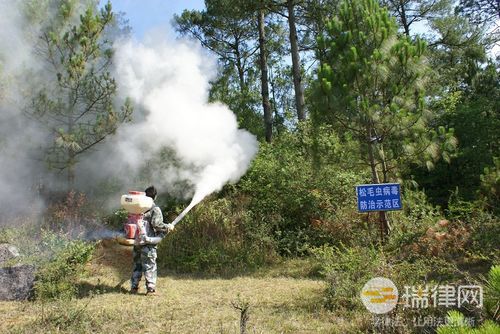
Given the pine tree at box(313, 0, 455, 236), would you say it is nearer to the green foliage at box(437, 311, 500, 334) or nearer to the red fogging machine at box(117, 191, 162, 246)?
the red fogging machine at box(117, 191, 162, 246)

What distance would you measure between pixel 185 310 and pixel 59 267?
232cm

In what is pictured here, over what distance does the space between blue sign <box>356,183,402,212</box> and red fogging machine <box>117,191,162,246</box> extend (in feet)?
12.9

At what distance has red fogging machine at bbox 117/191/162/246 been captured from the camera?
7496mm

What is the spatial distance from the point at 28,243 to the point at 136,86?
211 inches

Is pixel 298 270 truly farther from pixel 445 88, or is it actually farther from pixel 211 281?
pixel 445 88

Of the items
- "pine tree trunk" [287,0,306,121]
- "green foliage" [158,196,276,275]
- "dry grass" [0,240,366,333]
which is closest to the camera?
"dry grass" [0,240,366,333]

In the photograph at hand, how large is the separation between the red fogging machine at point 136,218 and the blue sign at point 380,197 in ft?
12.9

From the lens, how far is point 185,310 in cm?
625

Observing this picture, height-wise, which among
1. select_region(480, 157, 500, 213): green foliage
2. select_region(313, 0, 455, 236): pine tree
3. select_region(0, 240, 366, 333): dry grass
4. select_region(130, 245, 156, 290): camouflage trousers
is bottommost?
select_region(0, 240, 366, 333): dry grass

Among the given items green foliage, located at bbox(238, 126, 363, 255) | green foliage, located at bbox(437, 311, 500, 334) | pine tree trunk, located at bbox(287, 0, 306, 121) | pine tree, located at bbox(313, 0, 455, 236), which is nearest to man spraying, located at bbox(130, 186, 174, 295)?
green foliage, located at bbox(238, 126, 363, 255)

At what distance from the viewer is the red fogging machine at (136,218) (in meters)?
7.50

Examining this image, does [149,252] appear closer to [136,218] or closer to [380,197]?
[136,218]

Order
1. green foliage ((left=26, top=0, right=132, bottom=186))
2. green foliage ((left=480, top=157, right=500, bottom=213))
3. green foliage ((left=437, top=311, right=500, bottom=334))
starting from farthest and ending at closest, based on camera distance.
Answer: green foliage ((left=26, top=0, right=132, bottom=186)) < green foliage ((left=480, top=157, right=500, bottom=213)) < green foliage ((left=437, top=311, right=500, bottom=334))

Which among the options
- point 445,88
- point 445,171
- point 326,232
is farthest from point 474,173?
point 326,232
